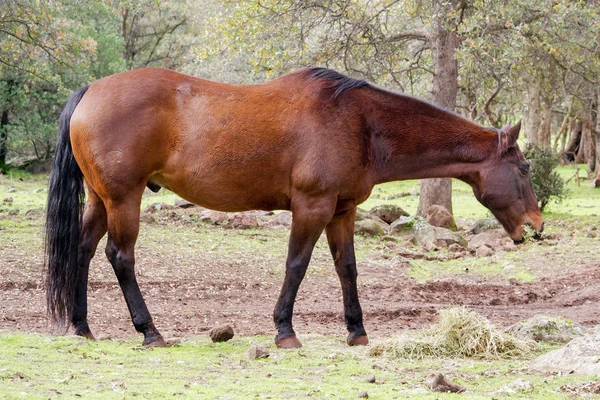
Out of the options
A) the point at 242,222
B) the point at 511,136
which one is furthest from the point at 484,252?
the point at 511,136

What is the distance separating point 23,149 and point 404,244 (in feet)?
80.8

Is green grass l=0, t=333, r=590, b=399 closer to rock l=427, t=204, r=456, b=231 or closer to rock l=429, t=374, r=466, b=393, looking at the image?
rock l=429, t=374, r=466, b=393

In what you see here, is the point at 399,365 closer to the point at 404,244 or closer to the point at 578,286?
the point at 578,286

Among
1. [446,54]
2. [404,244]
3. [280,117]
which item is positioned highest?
[446,54]

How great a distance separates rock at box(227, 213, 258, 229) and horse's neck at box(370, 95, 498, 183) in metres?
8.33

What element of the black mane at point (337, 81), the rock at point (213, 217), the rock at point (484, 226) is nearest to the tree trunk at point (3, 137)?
the rock at point (213, 217)

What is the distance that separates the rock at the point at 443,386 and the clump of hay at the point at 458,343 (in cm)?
129

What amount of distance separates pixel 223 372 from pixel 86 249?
7.05 feet

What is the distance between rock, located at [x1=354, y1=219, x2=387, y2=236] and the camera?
1552cm

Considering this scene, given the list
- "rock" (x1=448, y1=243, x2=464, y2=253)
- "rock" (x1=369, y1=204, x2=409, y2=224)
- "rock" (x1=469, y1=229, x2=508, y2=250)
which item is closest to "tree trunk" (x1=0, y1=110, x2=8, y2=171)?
"rock" (x1=369, y1=204, x2=409, y2=224)

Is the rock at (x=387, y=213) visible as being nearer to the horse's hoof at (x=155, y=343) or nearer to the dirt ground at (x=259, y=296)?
the dirt ground at (x=259, y=296)

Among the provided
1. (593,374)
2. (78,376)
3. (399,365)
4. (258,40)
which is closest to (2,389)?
(78,376)

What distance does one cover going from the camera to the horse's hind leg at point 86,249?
6.92m

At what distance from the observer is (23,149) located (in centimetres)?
3488
